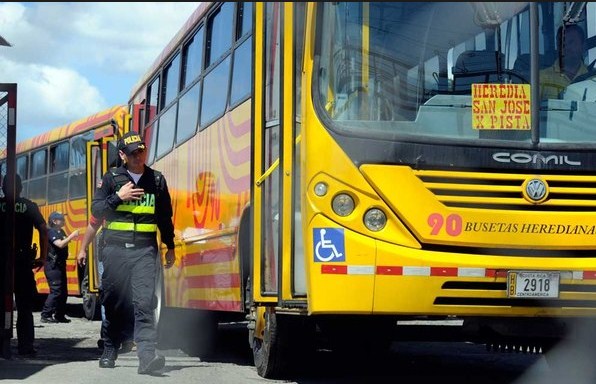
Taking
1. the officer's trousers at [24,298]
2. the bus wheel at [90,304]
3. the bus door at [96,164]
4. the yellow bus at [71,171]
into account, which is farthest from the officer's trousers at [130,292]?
the bus wheel at [90,304]

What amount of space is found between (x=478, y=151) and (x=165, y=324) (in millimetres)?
7701

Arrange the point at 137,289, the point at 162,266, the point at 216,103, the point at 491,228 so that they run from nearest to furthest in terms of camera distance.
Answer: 1. the point at 491,228
2. the point at 137,289
3. the point at 216,103
4. the point at 162,266

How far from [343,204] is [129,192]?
2948mm

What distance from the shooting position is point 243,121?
10.1 m

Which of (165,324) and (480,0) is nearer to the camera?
(480,0)

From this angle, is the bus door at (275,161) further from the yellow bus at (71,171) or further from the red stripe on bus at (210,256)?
the yellow bus at (71,171)

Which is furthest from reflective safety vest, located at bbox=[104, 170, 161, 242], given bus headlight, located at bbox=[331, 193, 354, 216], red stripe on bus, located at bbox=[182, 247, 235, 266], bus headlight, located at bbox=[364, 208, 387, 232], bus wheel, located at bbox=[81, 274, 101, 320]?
bus wheel, located at bbox=[81, 274, 101, 320]

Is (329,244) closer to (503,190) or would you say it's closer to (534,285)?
(503,190)

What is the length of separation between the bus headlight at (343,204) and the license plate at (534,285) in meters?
1.09

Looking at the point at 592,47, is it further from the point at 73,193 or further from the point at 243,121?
the point at 73,193

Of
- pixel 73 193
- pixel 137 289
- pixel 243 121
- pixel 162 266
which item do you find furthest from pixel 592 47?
pixel 73 193

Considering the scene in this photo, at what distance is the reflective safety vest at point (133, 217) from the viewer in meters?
9.86

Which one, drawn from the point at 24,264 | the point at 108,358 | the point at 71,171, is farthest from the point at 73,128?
the point at 108,358

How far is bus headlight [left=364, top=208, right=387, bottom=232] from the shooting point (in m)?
7.33
